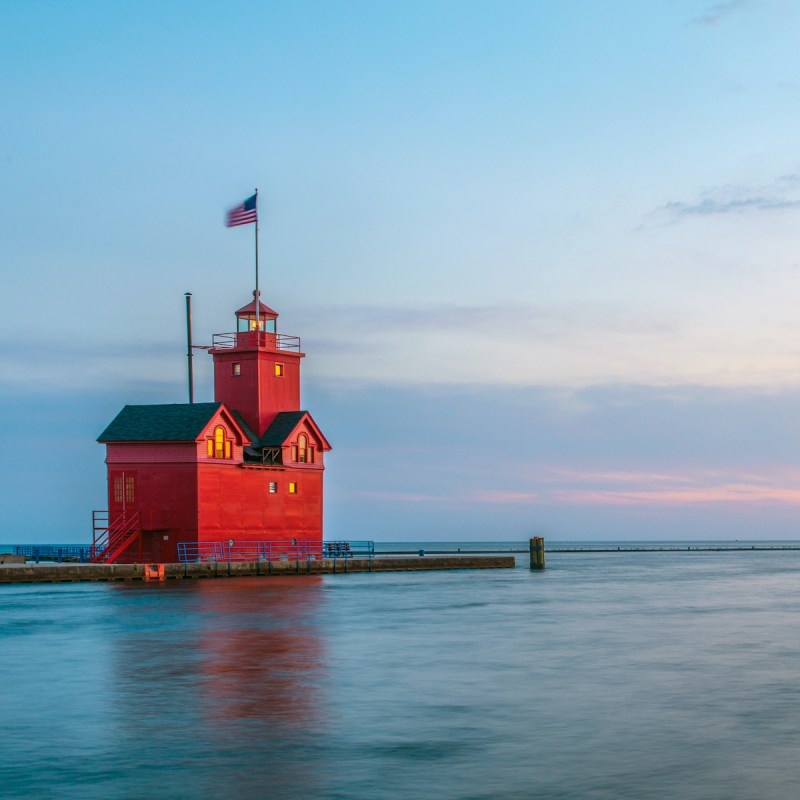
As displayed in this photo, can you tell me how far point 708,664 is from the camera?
85.9 feet

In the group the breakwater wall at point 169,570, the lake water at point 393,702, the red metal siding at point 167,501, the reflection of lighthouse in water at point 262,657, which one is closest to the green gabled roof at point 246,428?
the red metal siding at point 167,501

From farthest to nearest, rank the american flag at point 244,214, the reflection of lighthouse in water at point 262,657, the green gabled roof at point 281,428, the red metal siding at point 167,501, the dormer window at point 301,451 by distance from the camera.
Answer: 1. the dormer window at point 301,451
2. the green gabled roof at point 281,428
3. the american flag at point 244,214
4. the red metal siding at point 167,501
5. the reflection of lighthouse in water at point 262,657

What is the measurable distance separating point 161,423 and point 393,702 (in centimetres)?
3475

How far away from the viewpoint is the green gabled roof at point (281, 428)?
188 ft

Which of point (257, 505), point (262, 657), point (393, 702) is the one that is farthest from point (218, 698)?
point (257, 505)

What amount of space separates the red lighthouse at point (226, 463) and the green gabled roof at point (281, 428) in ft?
0.19

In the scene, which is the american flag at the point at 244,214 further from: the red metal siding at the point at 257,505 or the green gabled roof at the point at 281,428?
the red metal siding at the point at 257,505

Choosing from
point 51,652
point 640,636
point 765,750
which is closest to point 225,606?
point 51,652

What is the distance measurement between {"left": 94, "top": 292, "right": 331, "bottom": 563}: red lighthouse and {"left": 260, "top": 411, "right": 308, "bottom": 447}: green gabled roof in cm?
6

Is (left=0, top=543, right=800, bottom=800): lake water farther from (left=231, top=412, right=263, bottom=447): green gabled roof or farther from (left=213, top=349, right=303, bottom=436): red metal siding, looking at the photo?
(left=213, top=349, right=303, bottom=436): red metal siding

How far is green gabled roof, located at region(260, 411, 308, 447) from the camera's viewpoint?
188 ft

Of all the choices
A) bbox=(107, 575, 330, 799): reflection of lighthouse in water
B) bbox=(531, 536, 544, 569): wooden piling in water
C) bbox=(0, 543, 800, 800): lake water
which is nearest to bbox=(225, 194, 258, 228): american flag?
bbox=(0, 543, 800, 800): lake water

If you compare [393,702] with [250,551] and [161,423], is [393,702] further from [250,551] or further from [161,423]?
[250,551]

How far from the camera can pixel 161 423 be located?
5347 centimetres
